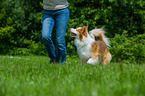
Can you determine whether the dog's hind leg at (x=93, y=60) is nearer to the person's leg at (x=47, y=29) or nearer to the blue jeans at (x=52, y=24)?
the blue jeans at (x=52, y=24)

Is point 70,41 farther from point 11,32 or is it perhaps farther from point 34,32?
point 11,32

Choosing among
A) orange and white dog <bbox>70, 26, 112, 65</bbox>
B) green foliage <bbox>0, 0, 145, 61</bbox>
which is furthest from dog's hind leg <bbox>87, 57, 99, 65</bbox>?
green foliage <bbox>0, 0, 145, 61</bbox>

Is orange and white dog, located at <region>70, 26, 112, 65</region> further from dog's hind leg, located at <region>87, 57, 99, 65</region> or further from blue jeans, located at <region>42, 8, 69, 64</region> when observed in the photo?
blue jeans, located at <region>42, 8, 69, 64</region>

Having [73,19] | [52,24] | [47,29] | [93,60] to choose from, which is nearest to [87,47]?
[93,60]

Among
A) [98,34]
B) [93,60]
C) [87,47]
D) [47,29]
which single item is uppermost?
[47,29]

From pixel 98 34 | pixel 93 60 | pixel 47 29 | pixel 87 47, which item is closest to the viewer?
pixel 47 29

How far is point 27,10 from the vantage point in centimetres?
1503

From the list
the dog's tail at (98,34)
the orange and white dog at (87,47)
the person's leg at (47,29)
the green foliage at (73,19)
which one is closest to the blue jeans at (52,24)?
the person's leg at (47,29)

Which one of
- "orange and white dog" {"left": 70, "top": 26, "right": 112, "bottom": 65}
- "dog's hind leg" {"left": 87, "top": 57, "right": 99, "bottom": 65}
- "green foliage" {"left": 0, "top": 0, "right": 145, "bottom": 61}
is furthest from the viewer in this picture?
"green foliage" {"left": 0, "top": 0, "right": 145, "bottom": 61}

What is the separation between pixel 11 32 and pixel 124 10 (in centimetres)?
830

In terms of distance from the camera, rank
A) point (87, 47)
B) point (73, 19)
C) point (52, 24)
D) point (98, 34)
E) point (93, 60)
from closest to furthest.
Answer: point (52, 24), point (93, 60), point (87, 47), point (98, 34), point (73, 19)

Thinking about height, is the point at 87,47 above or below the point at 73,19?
above

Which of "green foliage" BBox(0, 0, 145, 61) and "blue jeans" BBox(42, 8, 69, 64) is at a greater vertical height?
"blue jeans" BBox(42, 8, 69, 64)

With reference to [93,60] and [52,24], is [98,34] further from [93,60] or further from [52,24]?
[52,24]
